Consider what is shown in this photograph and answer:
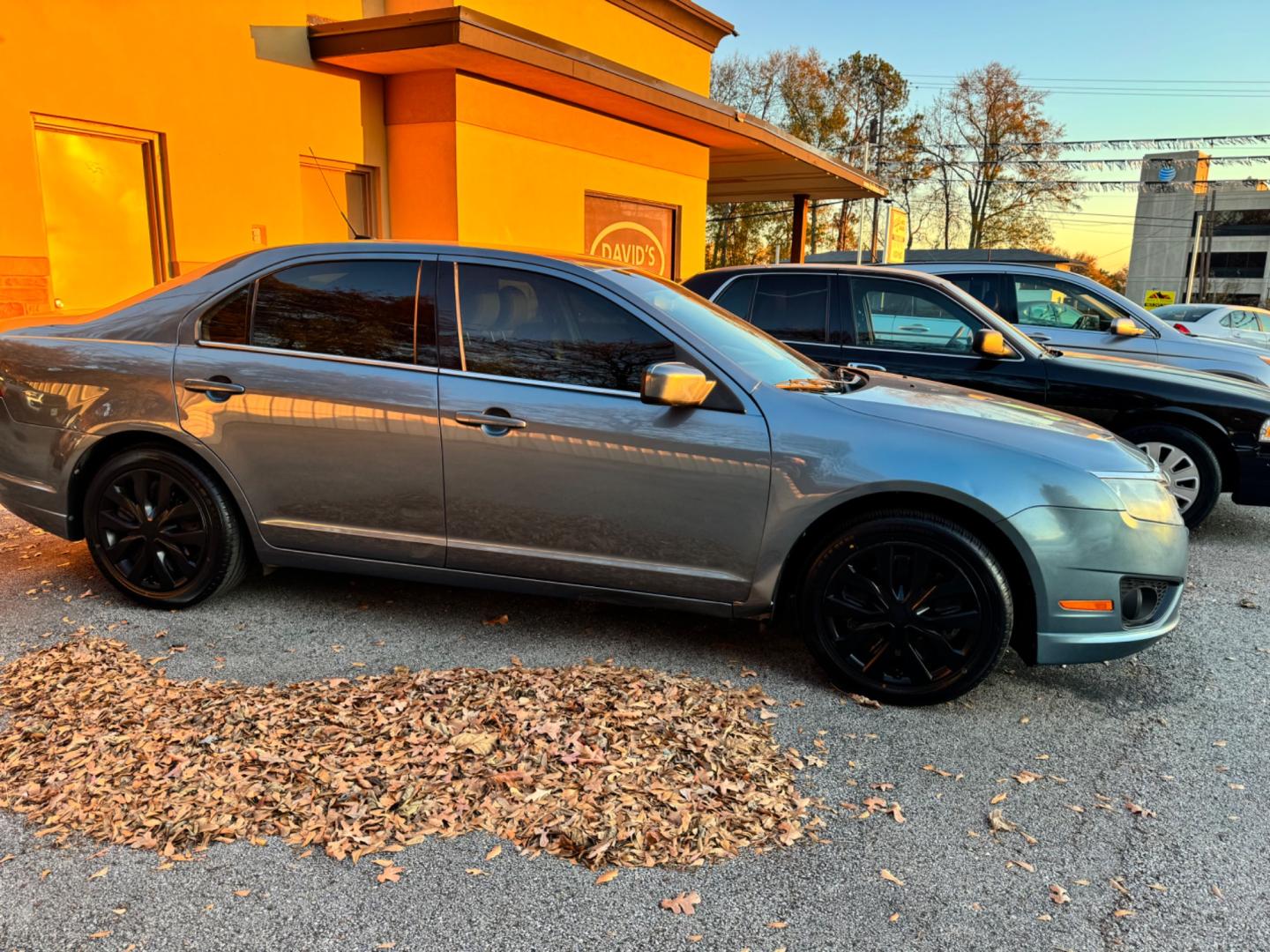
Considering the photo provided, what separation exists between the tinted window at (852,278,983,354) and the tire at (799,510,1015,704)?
3332 mm

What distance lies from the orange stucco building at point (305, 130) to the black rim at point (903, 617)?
2979 millimetres

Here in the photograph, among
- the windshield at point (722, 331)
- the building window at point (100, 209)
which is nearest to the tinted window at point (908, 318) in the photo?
the windshield at point (722, 331)

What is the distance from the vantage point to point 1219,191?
80.7 metres

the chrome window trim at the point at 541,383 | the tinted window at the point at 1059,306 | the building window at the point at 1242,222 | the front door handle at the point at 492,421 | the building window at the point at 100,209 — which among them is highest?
the building window at the point at 1242,222

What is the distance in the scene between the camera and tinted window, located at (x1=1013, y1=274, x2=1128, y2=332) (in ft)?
27.2

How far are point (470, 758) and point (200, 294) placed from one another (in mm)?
2522

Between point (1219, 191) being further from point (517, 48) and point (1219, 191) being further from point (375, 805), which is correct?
point (375, 805)

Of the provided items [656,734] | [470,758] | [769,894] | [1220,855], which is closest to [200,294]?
[470,758]

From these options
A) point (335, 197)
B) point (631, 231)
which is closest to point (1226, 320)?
point (631, 231)

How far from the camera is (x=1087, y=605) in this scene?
3316 mm

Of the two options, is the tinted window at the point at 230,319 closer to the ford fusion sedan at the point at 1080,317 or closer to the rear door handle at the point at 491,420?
the rear door handle at the point at 491,420

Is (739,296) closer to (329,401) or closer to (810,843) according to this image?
(329,401)

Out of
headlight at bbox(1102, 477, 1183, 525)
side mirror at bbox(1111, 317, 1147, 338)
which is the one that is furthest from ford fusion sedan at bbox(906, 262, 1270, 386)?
headlight at bbox(1102, 477, 1183, 525)

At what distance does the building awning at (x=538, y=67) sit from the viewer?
8.16 metres
